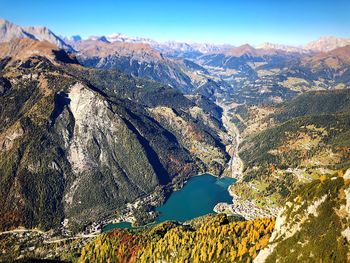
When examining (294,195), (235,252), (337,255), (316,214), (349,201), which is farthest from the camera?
(235,252)

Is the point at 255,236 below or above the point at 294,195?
below

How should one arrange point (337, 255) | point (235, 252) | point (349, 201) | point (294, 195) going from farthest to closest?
point (235, 252)
point (294, 195)
point (349, 201)
point (337, 255)

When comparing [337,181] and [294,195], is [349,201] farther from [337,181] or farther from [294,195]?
[294,195]

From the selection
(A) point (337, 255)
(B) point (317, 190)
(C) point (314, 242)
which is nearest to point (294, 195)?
(B) point (317, 190)

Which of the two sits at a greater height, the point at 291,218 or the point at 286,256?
the point at 291,218

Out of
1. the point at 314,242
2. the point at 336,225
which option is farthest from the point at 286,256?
the point at 336,225

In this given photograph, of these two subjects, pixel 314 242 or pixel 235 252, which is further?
pixel 235 252

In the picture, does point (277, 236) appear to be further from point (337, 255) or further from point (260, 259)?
point (337, 255)

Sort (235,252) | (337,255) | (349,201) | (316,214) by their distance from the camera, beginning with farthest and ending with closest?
(235,252) < (316,214) < (349,201) < (337,255)

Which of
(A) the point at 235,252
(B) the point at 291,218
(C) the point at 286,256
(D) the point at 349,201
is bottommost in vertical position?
(A) the point at 235,252
